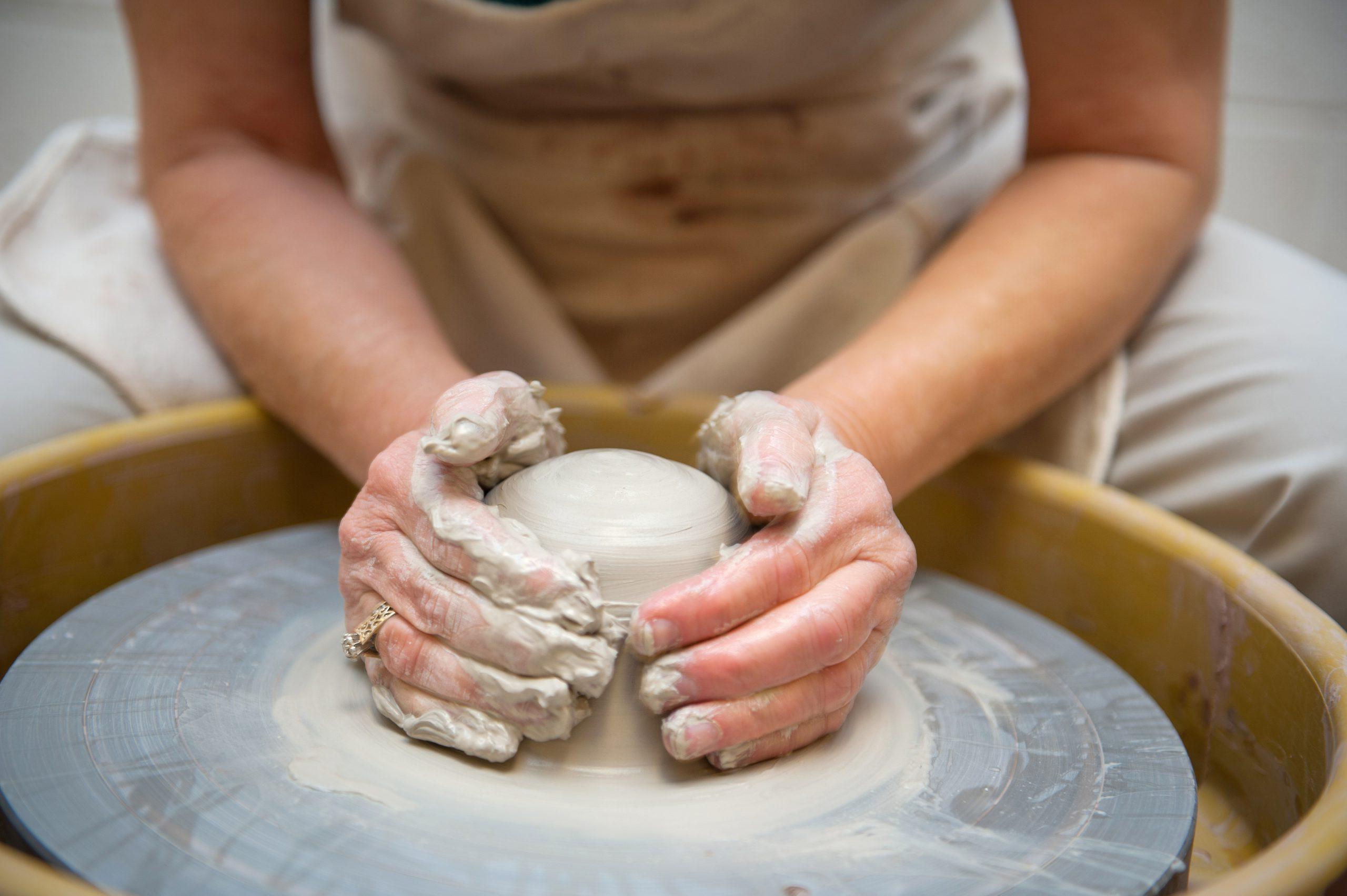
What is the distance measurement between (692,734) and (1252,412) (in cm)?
76

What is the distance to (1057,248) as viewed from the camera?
1.15m

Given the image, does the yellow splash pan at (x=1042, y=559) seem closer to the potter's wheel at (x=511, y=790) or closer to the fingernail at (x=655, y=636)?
the potter's wheel at (x=511, y=790)

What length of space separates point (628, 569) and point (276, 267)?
2.16ft

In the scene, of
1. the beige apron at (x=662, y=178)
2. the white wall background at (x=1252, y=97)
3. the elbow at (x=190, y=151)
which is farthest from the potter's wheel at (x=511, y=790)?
the white wall background at (x=1252, y=97)

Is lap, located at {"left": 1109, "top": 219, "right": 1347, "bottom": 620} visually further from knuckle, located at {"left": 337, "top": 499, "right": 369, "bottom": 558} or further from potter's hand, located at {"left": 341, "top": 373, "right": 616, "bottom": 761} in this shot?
knuckle, located at {"left": 337, "top": 499, "right": 369, "bottom": 558}

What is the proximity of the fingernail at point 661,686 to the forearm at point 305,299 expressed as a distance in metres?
0.39

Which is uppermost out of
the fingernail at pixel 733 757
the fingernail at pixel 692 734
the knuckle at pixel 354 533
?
the knuckle at pixel 354 533

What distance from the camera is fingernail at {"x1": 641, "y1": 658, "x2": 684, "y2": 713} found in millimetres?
700

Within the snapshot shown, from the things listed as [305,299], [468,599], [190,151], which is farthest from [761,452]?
[190,151]

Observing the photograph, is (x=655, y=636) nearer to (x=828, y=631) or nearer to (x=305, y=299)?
(x=828, y=631)

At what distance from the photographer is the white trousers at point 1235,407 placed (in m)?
1.04

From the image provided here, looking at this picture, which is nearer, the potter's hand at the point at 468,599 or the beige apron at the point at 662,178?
the potter's hand at the point at 468,599

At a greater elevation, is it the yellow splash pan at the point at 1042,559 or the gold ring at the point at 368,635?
the gold ring at the point at 368,635

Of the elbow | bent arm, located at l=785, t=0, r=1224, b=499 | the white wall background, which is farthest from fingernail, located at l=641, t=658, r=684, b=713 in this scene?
the white wall background
